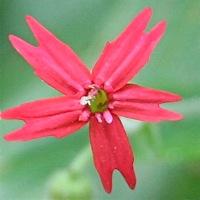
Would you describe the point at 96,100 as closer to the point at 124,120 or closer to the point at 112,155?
the point at 112,155

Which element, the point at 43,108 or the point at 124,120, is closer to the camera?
the point at 43,108

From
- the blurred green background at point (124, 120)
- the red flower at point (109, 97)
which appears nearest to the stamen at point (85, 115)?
the red flower at point (109, 97)

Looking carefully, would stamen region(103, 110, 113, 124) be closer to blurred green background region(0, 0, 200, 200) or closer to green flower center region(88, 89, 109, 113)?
green flower center region(88, 89, 109, 113)

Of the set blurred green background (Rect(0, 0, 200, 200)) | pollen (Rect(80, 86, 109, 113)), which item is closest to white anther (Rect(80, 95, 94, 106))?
pollen (Rect(80, 86, 109, 113))

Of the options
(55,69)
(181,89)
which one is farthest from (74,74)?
(181,89)

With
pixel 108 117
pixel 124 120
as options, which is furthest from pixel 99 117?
pixel 124 120
